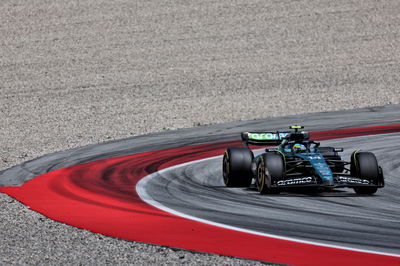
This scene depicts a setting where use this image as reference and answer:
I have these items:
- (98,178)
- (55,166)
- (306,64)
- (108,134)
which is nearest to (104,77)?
(306,64)

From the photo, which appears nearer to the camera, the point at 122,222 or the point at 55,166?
the point at 122,222

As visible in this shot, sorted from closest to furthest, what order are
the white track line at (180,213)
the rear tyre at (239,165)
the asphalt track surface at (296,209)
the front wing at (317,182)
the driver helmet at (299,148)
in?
the white track line at (180,213) → the asphalt track surface at (296,209) → the front wing at (317,182) → the driver helmet at (299,148) → the rear tyre at (239,165)

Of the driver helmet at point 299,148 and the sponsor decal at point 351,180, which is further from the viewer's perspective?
the driver helmet at point 299,148

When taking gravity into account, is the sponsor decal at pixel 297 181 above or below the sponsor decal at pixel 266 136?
below

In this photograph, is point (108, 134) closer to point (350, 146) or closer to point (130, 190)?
point (350, 146)

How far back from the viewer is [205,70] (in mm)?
33031

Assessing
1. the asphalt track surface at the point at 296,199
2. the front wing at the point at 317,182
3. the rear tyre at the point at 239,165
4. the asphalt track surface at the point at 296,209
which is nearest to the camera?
the asphalt track surface at the point at 296,209

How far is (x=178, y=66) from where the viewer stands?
33.8 m

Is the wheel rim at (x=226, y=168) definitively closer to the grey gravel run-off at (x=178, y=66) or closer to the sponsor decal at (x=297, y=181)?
the sponsor decal at (x=297, y=181)

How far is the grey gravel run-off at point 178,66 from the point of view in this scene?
82.1 feet

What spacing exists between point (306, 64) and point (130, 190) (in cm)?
2089

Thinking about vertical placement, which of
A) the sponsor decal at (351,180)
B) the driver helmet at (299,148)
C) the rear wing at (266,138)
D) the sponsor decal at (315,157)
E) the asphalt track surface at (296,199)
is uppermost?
the rear wing at (266,138)

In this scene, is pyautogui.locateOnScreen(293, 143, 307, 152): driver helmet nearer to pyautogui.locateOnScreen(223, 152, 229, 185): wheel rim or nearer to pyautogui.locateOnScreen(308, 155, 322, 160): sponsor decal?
pyautogui.locateOnScreen(308, 155, 322, 160): sponsor decal

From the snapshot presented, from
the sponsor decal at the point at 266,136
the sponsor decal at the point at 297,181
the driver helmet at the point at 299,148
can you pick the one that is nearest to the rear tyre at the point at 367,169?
the driver helmet at the point at 299,148
